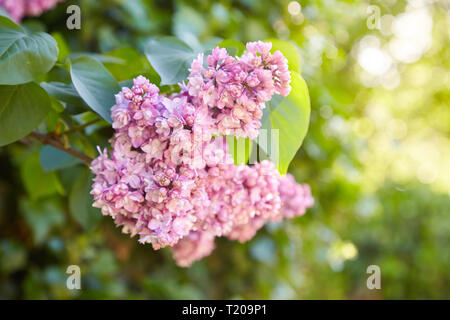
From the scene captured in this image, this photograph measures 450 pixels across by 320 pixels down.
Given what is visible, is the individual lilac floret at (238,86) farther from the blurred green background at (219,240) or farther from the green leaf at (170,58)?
the blurred green background at (219,240)

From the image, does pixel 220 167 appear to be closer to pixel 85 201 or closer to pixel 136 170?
pixel 136 170

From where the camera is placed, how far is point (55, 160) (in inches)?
35.7

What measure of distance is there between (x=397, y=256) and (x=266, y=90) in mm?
4269

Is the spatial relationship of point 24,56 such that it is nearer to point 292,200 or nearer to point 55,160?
point 55,160

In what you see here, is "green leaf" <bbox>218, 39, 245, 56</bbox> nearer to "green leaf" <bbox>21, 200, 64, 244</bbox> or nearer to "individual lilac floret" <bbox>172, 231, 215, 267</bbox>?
"individual lilac floret" <bbox>172, 231, 215, 267</bbox>

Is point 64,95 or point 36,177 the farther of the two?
point 36,177

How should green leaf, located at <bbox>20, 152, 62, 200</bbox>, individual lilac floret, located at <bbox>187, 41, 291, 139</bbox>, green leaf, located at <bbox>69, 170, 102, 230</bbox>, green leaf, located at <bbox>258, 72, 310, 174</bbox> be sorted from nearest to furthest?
individual lilac floret, located at <bbox>187, 41, 291, 139</bbox> < green leaf, located at <bbox>258, 72, 310, 174</bbox> < green leaf, located at <bbox>69, 170, 102, 230</bbox> < green leaf, located at <bbox>20, 152, 62, 200</bbox>

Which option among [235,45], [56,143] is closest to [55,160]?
[56,143]

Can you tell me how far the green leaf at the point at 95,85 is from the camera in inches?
26.2

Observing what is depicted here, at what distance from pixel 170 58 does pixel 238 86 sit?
21 cm

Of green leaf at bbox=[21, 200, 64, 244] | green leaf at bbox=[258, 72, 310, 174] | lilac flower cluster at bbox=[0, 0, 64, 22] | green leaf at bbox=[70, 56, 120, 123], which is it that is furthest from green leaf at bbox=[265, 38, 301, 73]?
green leaf at bbox=[21, 200, 64, 244]

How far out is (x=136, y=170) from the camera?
644mm

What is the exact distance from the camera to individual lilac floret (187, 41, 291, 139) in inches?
23.4

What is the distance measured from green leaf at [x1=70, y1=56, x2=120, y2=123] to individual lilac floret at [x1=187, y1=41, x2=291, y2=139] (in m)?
0.15
